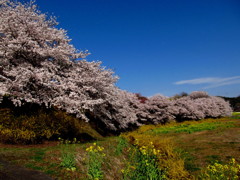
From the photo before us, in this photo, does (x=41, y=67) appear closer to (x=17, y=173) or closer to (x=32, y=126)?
(x=32, y=126)

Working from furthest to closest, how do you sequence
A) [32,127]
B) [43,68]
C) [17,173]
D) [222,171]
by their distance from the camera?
1. [43,68]
2. [32,127]
3. [17,173]
4. [222,171]

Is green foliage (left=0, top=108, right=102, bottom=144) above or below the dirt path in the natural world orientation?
above

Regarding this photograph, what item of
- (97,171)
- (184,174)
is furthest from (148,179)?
(97,171)

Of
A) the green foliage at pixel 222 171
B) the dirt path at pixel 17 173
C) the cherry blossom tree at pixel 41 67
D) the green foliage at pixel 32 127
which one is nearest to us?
the green foliage at pixel 222 171

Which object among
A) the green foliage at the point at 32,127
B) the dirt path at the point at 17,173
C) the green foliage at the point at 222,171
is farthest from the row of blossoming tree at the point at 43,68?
the green foliage at the point at 222,171

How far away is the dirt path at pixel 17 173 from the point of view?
5192 millimetres

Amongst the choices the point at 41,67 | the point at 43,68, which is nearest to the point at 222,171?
the point at 43,68

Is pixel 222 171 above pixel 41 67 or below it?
below

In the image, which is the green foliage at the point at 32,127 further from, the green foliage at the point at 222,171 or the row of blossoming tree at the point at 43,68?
the green foliage at the point at 222,171

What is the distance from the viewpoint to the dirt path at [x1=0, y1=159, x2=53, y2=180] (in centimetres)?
519

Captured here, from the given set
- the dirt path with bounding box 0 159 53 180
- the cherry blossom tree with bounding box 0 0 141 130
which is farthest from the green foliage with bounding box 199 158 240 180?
the cherry blossom tree with bounding box 0 0 141 130

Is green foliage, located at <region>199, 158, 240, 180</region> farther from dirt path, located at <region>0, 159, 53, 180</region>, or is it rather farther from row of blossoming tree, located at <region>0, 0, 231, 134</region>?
row of blossoming tree, located at <region>0, 0, 231, 134</region>

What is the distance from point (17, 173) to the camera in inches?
219

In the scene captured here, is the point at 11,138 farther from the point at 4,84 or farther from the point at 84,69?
the point at 84,69
